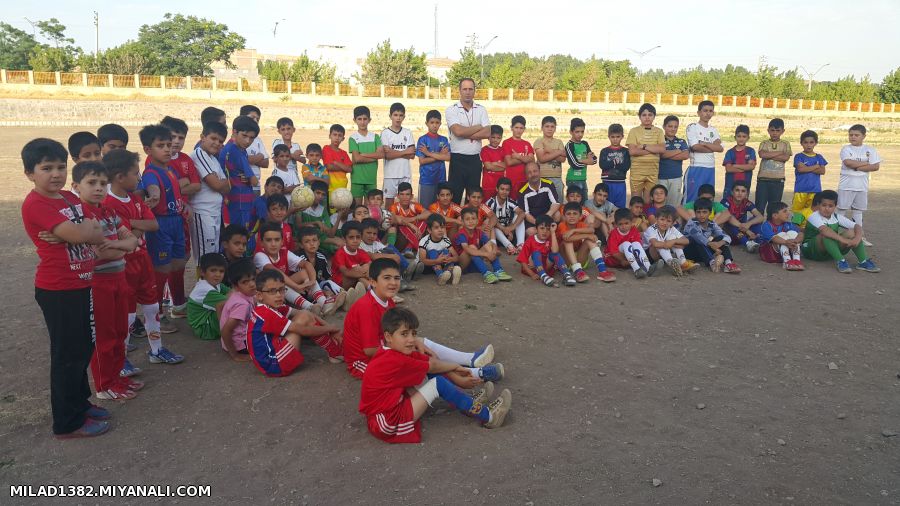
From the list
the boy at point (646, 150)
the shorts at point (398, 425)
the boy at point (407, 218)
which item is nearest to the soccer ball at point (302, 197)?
the boy at point (407, 218)

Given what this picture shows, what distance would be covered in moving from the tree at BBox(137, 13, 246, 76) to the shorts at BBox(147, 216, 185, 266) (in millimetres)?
62875

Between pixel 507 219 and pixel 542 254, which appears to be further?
pixel 507 219

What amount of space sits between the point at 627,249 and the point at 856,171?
13.4 ft

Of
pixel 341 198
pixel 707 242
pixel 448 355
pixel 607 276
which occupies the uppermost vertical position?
pixel 341 198

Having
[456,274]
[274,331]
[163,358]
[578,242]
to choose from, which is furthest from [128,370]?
[578,242]

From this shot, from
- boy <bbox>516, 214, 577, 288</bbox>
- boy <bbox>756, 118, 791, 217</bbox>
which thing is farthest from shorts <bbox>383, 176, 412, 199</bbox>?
boy <bbox>756, 118, 791, 217</bbox>

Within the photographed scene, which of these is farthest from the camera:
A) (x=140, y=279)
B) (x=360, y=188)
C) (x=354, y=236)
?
(x=360, y=188)

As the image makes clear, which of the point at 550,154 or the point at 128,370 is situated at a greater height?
the point at 550,154

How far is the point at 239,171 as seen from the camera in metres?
6.81

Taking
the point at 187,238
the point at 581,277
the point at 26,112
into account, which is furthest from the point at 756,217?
the point at 26,112

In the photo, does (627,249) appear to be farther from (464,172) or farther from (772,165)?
(772,165)

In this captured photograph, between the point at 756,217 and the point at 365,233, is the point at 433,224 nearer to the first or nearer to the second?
the point at 365,233

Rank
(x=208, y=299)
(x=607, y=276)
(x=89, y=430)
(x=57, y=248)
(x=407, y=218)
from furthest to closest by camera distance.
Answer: (x=407, y=218) < (x=607, y=276) < (x=208, y=299) < (x=89, y=430) < (x=57, y=248)

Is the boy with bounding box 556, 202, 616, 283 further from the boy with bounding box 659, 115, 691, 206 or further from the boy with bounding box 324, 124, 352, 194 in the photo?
the boy with bounding box 324, 124, 352, 194
